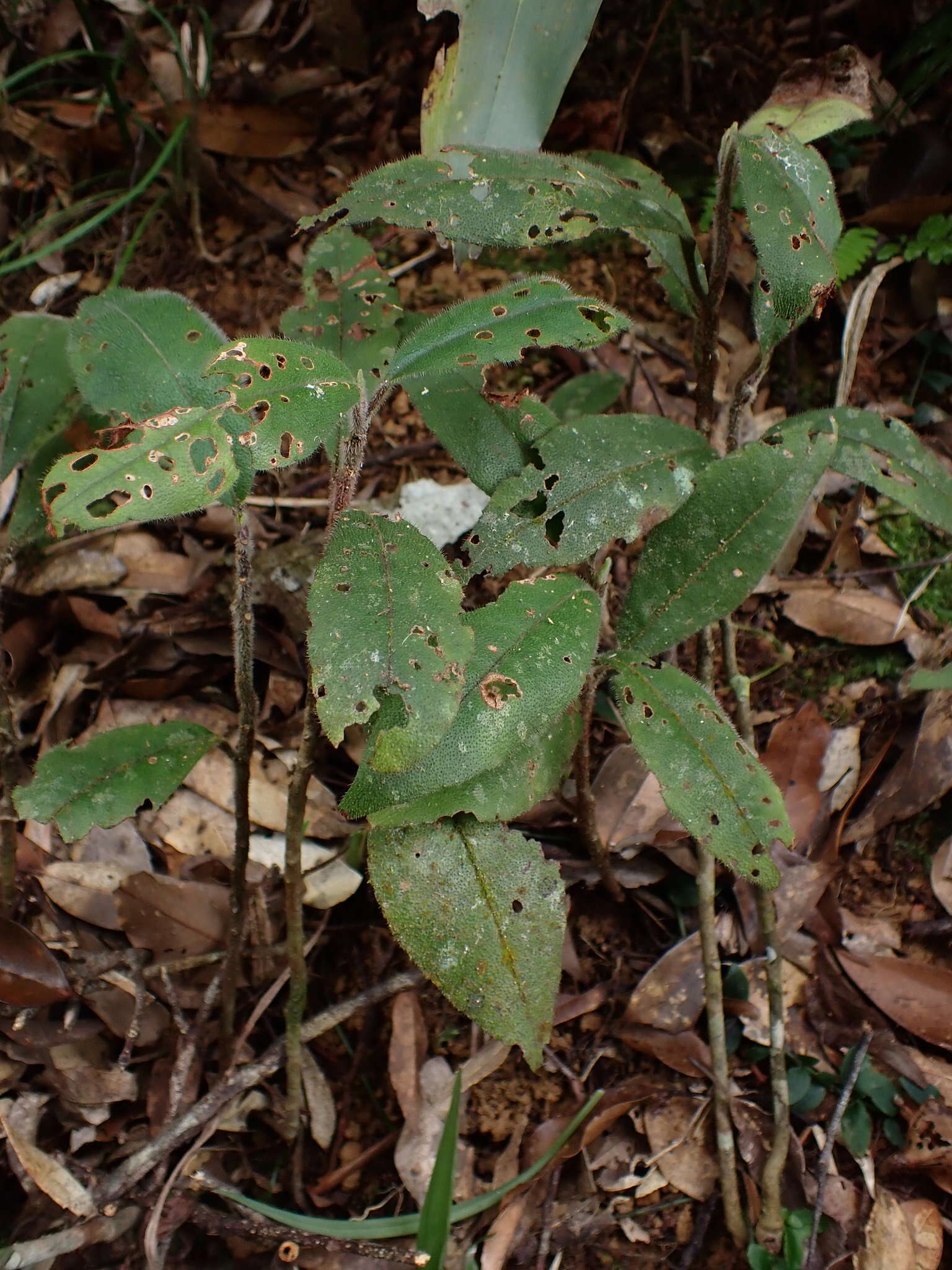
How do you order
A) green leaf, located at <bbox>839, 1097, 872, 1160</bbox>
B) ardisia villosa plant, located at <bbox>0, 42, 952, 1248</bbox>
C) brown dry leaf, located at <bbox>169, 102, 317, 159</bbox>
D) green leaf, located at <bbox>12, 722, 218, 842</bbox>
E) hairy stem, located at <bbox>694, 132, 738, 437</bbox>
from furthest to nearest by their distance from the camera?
brown dry leaf, located at <bbox>169, 102, 317, 159</bbox> → green leaf, located at <bbox>839, 1097, 872, 1160</bbox> → hairy stem, located at <bbox>694, 132, 738, 437</bbox> → green leaf, located at <bbox>12, 722, 218, 842</bbox> → ardisia villosa plant, located at <bbox>0, 42, 952, 1248</bbox>

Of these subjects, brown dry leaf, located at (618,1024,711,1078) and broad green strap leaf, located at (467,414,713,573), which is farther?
brown dry leaf, located at (618,1024,711,1078)

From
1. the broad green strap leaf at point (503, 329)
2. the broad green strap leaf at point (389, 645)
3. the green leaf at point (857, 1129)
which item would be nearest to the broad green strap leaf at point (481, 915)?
the broad green strap leaf at point (389, 645)

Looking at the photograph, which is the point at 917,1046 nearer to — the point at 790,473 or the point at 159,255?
the point at 790,473

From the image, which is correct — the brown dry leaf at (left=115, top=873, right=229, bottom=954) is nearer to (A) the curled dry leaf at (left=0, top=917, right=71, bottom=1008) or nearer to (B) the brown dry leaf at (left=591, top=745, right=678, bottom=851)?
(A) the curled dry leaf at (left=0, top=917, right=71, bottom=1008)

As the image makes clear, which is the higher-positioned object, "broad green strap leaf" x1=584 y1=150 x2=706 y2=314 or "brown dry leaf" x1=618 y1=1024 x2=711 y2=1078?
"broad green strap leaf" x1=584 y1=150 x2=706 y2=314

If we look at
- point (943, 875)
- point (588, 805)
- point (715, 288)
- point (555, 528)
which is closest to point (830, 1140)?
point (943, 875)

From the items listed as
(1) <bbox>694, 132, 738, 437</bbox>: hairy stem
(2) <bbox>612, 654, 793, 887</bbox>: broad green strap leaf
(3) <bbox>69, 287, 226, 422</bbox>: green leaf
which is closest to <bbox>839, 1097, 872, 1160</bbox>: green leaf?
(2) <bbox>612, 654, 793, 887</bbox>: broad green strap leaf

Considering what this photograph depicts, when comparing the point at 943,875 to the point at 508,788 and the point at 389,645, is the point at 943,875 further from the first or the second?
the point at 389,645

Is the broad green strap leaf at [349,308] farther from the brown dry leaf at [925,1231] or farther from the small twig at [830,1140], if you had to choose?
the brown dry leaf at [925,1231]
